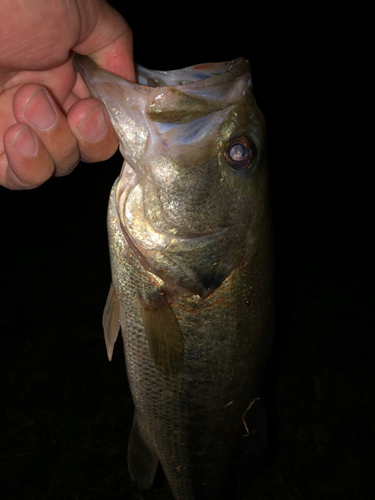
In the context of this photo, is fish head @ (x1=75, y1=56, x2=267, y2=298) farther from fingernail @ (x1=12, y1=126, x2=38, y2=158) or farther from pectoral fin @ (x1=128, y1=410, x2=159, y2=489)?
pectoral fin @ (x1=128, y1=410, x2=159, y2=489)

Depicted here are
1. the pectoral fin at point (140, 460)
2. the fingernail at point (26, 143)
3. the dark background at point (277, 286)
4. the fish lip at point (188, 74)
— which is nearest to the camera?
the fish lip at point (188, 74)

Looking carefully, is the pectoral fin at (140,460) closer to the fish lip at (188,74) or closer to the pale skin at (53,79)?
the pale skin at (53,79)

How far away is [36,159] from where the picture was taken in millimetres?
1635

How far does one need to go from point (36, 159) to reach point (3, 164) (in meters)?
0.39

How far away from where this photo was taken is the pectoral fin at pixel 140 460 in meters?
1.90

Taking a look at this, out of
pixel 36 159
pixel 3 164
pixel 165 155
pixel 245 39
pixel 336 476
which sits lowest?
pixel 336 476

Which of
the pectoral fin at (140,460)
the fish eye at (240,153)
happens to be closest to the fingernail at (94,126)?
the fish eye at (240,153)

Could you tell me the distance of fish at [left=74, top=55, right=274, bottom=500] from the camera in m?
1.29

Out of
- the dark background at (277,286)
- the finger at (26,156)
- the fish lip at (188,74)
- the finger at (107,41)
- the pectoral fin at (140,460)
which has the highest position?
the finger at (107,41)

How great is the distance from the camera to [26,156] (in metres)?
1.61

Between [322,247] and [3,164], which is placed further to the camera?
[322,247]

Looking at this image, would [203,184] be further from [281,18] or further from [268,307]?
[281,18]

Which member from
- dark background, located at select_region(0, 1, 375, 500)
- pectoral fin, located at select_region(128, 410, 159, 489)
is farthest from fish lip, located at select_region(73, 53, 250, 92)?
dark background, located at select_region(0, 1, 375, 500)

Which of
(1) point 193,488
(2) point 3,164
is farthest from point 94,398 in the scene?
(2) point 3,164
